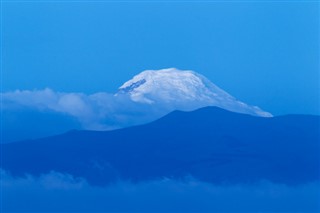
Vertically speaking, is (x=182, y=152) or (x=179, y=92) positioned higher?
(x=179, y=92)

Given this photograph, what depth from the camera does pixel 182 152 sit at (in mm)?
4941

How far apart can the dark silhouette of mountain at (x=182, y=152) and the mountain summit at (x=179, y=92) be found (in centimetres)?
7

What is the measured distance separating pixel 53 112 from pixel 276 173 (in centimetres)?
195

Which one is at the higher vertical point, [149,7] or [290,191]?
[149,7]

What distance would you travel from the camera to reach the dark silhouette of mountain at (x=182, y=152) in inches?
194

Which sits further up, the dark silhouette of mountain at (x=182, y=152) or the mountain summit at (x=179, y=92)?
the mountain summit at (x=179, y=92)

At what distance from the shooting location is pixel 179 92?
5027 millimetres

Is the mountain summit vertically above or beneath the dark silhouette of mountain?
above

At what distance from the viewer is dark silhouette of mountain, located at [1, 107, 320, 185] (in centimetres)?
493

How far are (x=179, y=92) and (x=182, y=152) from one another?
1.67 feet

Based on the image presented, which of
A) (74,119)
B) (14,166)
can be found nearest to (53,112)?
(74,119)

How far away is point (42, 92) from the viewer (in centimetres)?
503

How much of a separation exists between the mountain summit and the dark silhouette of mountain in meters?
0.07

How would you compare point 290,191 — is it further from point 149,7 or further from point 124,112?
point 149,7
